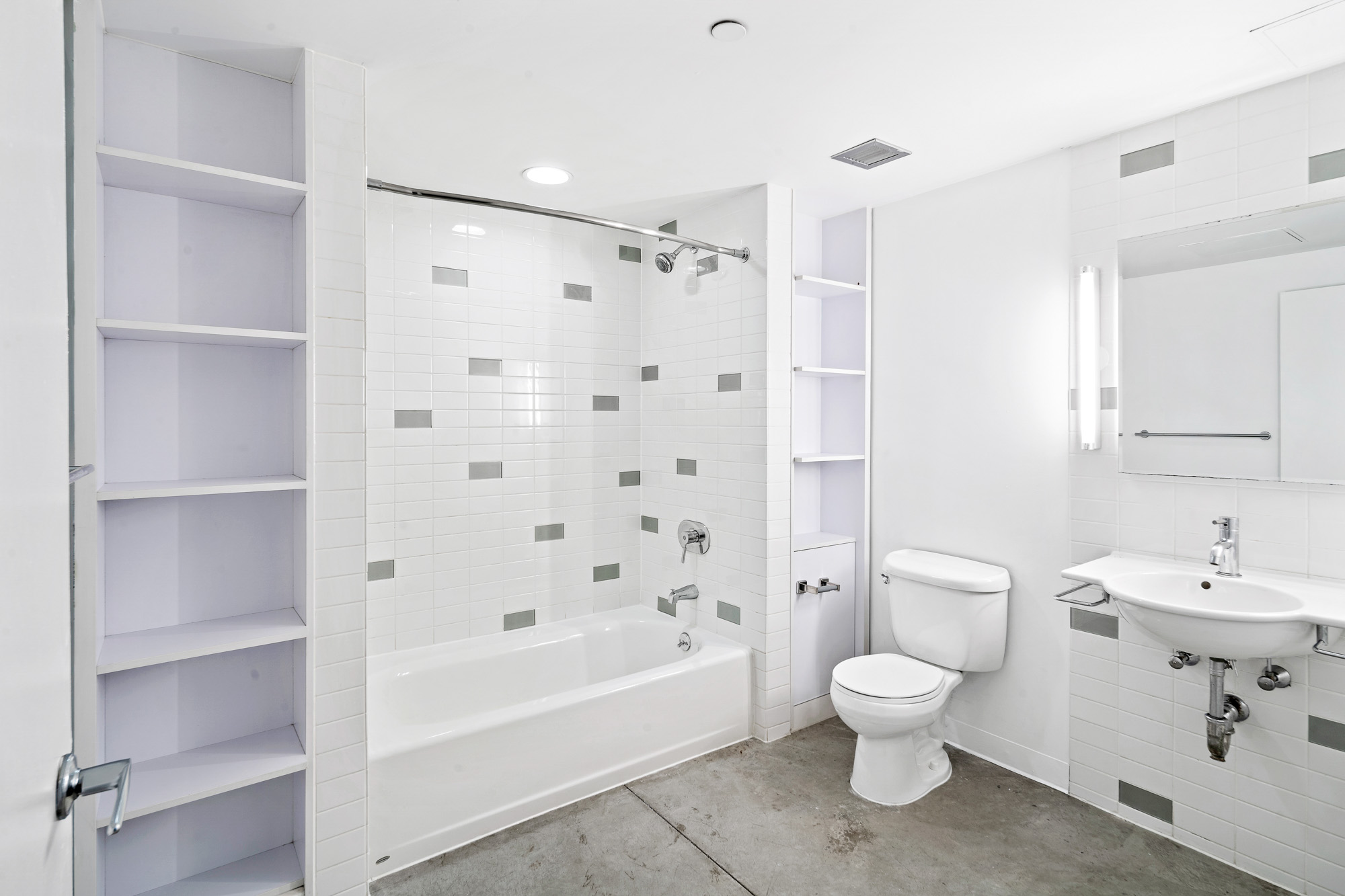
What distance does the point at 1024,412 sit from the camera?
2.49 metres

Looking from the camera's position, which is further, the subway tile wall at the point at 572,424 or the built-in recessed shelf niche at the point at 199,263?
the subway tile wall at the point at 572,424

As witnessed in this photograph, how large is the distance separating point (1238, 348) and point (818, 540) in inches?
65.1

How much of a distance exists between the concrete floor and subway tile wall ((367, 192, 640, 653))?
1.01 metres

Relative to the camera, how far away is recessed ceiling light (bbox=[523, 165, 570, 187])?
2.54 meters

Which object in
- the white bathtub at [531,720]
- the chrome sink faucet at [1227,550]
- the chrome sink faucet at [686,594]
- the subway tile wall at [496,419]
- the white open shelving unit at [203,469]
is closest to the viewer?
the white open shelving unit at [203,469]

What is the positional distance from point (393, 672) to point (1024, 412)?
2.61m

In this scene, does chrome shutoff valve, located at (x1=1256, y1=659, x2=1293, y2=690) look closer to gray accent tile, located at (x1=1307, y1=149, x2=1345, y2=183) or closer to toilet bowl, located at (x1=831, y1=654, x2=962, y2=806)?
toilet bowl, located at (x1=831, y1=654, x2=962, y2=806)

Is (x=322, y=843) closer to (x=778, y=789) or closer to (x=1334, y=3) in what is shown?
(x=778, y=789)

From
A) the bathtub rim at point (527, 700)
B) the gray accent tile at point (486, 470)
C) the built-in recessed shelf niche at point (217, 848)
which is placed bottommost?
the built-in recessed shelf niche at point (217, 848)

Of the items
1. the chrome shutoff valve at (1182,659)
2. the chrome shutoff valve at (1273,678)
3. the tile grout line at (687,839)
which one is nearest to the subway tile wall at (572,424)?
the tile grout line at (687,839)

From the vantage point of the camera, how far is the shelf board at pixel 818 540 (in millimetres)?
2930

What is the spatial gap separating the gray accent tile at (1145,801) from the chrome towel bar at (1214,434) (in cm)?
116

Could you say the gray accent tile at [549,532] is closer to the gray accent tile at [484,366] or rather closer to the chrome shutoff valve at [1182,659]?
the gray accent tile at [484,366]

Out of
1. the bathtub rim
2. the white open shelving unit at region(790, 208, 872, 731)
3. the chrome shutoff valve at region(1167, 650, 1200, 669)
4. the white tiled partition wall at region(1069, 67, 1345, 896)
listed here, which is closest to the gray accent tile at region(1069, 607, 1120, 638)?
the white tiled partition wall at region(1069, 67, 1345, 896)
